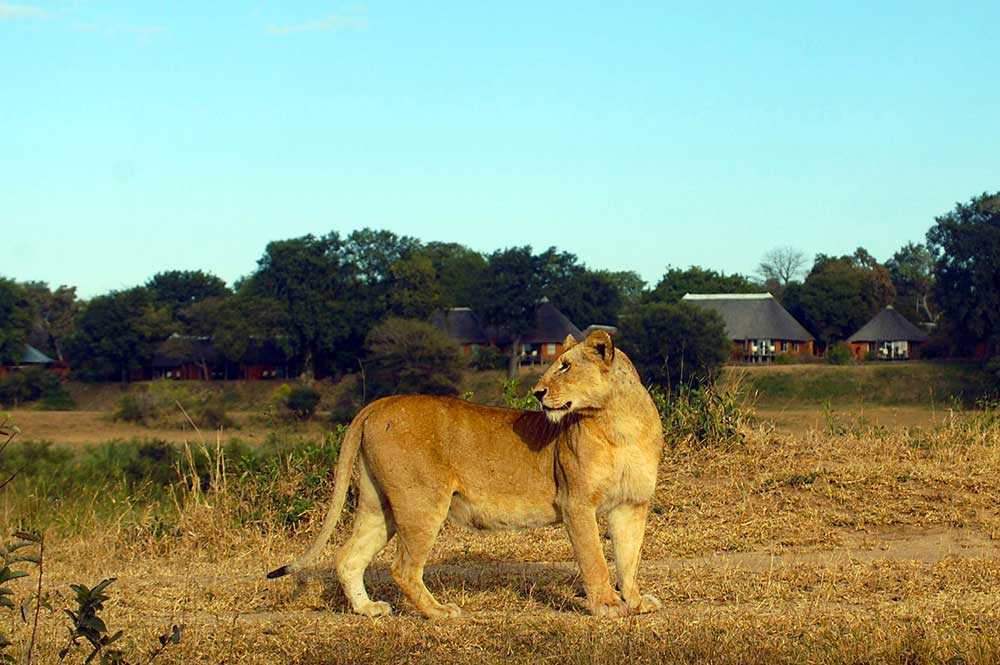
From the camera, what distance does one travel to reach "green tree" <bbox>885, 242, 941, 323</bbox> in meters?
85.2

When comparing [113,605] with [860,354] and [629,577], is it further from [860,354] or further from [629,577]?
[860,354]

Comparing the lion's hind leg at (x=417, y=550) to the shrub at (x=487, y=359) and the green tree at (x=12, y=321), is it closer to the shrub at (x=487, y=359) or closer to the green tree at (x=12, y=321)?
the shrub at (x=487, y=359)

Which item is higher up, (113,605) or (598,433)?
(598,433)

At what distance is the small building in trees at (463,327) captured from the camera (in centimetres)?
7481

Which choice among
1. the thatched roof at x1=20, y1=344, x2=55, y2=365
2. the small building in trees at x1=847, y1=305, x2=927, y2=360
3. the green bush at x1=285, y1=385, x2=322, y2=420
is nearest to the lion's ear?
the green bush at x1=285, y1=385, x2=322, y2=420

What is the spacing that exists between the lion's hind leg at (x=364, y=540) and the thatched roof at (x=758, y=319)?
72.9 m

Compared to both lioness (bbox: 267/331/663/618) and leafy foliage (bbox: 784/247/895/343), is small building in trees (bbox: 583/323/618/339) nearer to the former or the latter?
lioness (bbox: 267/331/663/618)

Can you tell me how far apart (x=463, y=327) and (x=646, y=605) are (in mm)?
69465

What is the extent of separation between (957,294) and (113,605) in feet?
195

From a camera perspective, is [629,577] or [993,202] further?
[993,202]

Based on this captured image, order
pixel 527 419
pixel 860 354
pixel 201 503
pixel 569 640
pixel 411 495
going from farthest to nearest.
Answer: pixel 860 354
pixel 201 503
pixel 527 419
pixel 411 495
pixel 569 640

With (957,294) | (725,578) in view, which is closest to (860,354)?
(957,294)

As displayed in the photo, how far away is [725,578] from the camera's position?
7727 mm

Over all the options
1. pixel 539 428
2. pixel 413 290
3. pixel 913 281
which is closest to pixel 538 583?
pixel 539 428
